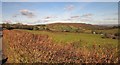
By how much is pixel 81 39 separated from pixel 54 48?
0.59m

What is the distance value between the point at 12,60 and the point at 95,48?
5.67 feet

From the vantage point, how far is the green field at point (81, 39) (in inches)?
191

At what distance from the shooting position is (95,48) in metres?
4.83

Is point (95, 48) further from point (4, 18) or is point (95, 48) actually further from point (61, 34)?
point (4, 18)

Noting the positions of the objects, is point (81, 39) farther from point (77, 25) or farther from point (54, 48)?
point (54, 48)

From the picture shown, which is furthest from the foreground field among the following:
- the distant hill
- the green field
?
the distant hill

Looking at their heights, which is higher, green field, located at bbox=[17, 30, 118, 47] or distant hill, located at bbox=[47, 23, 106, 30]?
distant hill, located at bbox=[47, 23, 106, 30]

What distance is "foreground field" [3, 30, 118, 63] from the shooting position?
15.8 ft

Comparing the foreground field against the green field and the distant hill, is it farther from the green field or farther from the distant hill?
the distant hill

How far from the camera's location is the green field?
15.9 feet

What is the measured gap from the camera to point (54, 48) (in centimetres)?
490

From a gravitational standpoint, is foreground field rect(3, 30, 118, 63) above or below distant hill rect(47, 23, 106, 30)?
below

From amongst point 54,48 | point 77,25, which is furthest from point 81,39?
point 54,48

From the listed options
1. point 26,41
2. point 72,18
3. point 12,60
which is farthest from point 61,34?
point 12,60
